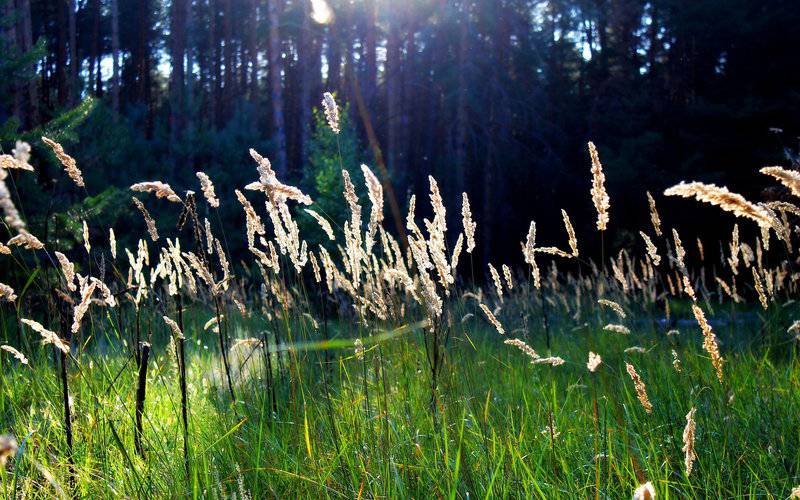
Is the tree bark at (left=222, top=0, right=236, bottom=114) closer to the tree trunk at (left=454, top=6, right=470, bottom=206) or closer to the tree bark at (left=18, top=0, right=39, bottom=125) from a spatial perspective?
the tree trunk at (left=454, top=6, right=470, bottom=206)

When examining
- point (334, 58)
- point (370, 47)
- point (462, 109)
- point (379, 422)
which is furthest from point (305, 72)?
point (379, 422)

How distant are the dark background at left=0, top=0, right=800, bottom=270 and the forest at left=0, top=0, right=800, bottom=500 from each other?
110 millimetres

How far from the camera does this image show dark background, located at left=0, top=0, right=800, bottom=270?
17344 mm

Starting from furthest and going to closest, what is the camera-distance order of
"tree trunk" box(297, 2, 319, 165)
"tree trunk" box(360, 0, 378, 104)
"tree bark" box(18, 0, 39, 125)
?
"tree trunk" box(360, 0, 378, 104)
"tree trunk" box(297, 2, 319, 165)
"tree bark" box(18, 0, 39, 125)

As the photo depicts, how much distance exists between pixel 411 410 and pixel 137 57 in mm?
27524

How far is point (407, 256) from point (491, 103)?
19014mm

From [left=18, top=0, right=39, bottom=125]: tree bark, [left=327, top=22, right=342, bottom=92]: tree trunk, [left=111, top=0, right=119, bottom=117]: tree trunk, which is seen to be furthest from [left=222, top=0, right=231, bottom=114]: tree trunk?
[left=18, top=0, right=39, bottom=125]: tree bark

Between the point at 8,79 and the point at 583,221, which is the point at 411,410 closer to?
the point at 8,79

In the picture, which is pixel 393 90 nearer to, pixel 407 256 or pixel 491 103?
pixel 491 103

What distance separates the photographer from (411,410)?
278 cm

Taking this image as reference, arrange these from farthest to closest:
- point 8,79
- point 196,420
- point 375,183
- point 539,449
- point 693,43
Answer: point 693,43, point 8,79, point 196,420, point 539,449, point 375,183

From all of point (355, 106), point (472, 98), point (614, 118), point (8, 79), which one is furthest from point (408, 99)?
point (8, 79)

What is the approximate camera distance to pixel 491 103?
21938mm

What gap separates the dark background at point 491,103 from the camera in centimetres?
1734
